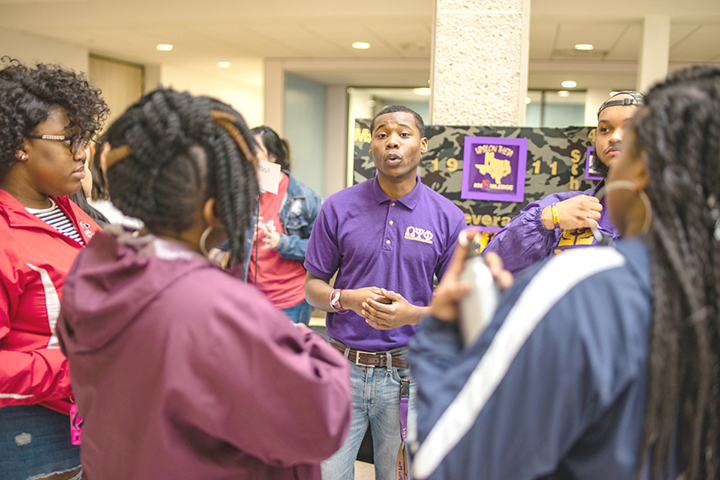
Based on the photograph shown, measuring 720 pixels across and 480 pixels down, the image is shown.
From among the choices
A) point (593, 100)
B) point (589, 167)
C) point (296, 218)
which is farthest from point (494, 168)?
point (593, 100)

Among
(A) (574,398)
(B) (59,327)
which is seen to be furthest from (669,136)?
(B) (59,327)

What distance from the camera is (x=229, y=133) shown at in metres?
0.96

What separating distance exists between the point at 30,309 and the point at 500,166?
71.7 inches

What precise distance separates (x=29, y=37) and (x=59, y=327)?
713 cm

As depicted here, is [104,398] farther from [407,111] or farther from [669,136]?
[407,111]

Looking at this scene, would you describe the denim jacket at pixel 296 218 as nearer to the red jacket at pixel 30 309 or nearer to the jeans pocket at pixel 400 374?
the jeans pocket at pixel 400 374

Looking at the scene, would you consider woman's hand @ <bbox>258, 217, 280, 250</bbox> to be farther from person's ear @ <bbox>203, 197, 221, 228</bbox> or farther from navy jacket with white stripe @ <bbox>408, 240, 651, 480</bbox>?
navy jacket with white stripe @ <bbox>408, 240, 651, 480</bbox>

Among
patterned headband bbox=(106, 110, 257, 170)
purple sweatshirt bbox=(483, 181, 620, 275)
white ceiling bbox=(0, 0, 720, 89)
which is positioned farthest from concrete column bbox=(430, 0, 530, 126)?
white ceiling bbox=(0, 0, 720, 89)

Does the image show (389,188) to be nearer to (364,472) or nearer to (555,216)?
(555,216)

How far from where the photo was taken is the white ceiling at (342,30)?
197 inches

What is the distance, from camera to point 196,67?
28.5ft

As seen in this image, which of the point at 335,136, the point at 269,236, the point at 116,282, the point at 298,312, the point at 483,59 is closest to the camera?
the point at 116,282

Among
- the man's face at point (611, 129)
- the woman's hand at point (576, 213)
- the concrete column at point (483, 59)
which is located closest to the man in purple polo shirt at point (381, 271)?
the woman's hand at point (576, 213)

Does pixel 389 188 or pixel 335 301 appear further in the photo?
pixel 389 188
